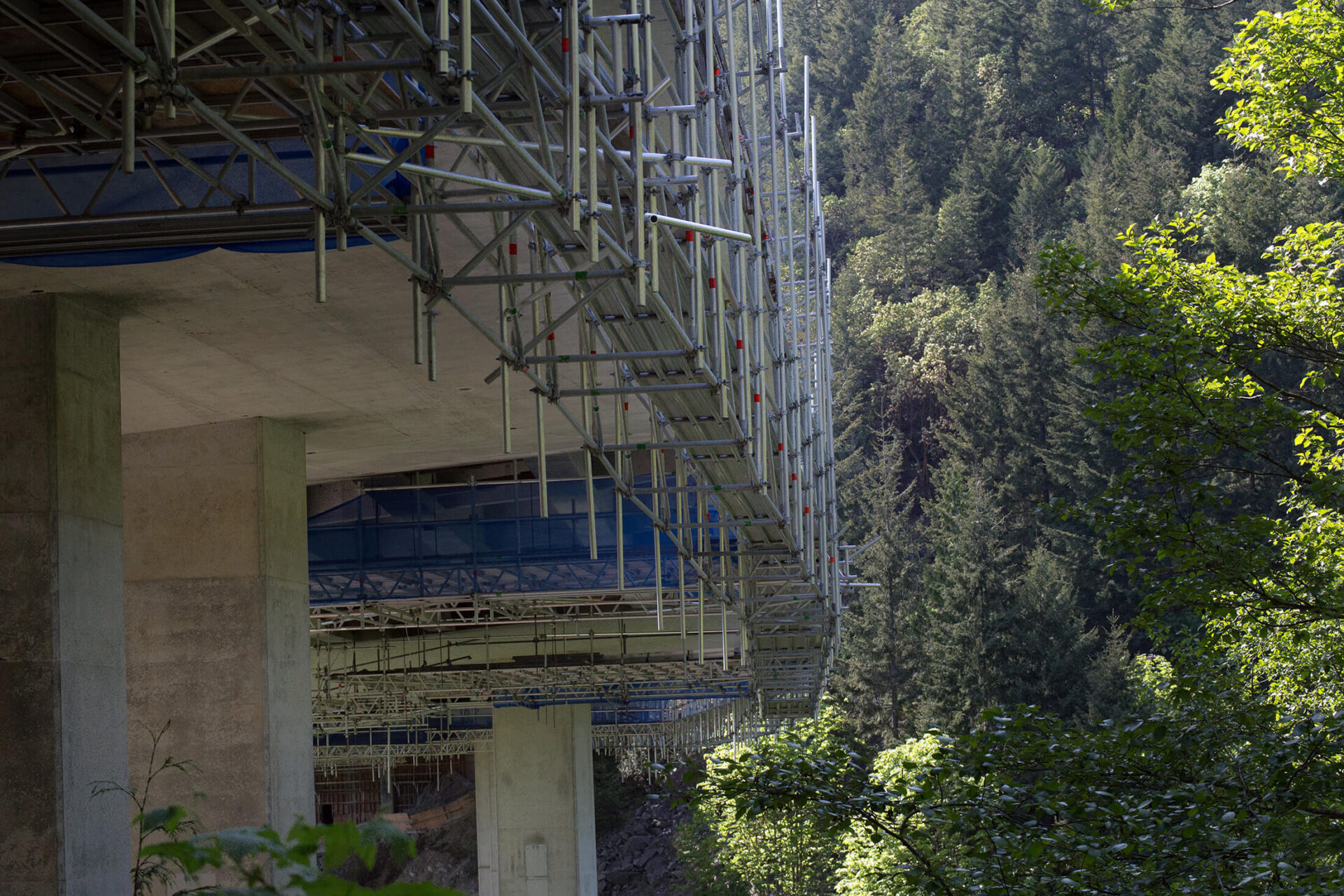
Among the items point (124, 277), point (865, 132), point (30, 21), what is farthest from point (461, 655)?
point (865, 132)

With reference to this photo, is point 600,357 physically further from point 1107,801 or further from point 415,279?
point 1107,801

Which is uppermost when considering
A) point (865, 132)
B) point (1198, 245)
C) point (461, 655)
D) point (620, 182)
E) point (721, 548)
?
point (865, 132)

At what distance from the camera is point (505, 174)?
9617 mm

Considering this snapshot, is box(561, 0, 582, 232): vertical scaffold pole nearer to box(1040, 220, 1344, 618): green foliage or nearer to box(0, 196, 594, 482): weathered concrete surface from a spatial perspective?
box(0, 196, 594, 482): weathered concrete surface

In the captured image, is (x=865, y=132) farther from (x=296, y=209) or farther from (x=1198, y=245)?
(x=296, y=209)

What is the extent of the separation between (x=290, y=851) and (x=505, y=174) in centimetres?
793

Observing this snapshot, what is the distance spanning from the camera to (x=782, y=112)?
2075 cm

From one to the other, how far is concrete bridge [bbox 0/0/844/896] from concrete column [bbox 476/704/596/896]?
1462cm

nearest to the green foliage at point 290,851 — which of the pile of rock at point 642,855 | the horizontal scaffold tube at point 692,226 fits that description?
the horizontal scaffold tube at point 692,226

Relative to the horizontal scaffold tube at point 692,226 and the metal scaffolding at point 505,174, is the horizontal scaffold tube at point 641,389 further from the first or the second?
the horizontal scaffold tube at point 692,226

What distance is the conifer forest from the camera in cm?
859

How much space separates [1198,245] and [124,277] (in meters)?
56.9

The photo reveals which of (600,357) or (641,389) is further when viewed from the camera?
(641,389)

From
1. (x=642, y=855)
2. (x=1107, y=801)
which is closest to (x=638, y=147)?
(x=1107, y=801)
